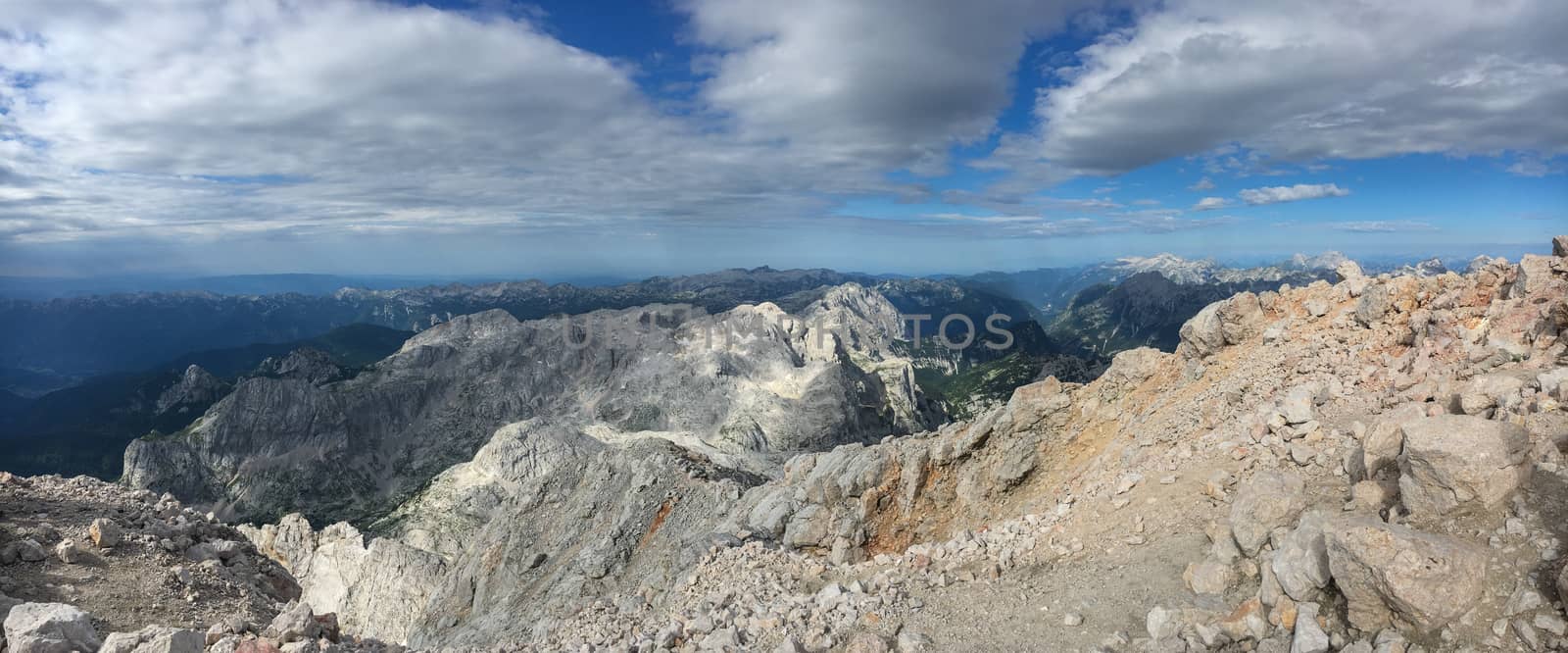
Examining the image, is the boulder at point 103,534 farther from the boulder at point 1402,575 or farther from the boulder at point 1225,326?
the boulder at point 1225,326

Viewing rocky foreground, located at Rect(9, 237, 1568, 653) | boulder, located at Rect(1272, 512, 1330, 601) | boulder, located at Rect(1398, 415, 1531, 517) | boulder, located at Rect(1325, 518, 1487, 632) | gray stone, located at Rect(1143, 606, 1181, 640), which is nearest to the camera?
boulder, located at Rect(1325, 518, 1487, 632)

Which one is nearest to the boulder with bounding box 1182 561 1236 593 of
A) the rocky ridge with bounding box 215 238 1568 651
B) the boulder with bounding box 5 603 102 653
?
the rocky ridge with bounding box 215 238 1568 651

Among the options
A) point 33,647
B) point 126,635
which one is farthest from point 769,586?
point 33,647

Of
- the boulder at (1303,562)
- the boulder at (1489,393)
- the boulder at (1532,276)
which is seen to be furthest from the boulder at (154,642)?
the boulder at (1532,276)

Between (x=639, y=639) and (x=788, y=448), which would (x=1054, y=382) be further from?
(x=788, y=448)

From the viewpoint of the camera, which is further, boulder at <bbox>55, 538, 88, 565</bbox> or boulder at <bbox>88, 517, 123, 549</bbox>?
boulder at <bbox>88, 517, 123, 549</bbox>

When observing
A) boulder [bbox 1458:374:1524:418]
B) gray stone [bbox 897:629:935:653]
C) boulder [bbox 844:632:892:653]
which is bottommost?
boulder [bbox 844:632:892:653]

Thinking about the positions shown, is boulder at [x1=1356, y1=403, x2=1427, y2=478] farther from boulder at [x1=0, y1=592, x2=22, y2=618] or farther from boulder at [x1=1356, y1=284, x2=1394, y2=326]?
boulder at [x1=0, y1=592, x2=22, y2=618]
